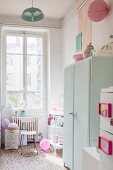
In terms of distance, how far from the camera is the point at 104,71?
2.75 metres

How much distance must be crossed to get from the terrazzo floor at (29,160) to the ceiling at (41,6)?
9.70 ft

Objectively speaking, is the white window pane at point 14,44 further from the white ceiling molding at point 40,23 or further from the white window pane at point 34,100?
the white window pane at point 34,100

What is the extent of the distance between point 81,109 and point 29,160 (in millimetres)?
1772

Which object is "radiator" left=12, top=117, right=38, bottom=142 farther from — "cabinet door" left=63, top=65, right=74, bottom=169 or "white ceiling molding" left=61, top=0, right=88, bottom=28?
"white ceiling molding" left=61, top=0, right=88, bottom=28

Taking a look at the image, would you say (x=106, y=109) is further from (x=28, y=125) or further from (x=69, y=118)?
(x=28, y=125)

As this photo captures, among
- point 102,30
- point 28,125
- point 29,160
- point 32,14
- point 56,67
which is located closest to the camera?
point 102,30

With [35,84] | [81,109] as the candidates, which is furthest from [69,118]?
[35,84]

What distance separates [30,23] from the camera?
5422mm

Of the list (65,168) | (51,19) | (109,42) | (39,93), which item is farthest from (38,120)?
(109,42)

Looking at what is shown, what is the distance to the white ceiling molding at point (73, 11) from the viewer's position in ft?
13.5

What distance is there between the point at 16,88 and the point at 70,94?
2404mm

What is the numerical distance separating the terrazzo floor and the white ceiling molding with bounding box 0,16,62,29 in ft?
9.18

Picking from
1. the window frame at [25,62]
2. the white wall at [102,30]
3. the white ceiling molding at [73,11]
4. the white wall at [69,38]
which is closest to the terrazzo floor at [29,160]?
the window frame at [25,62]

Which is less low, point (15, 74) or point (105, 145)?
point (15, 74)
